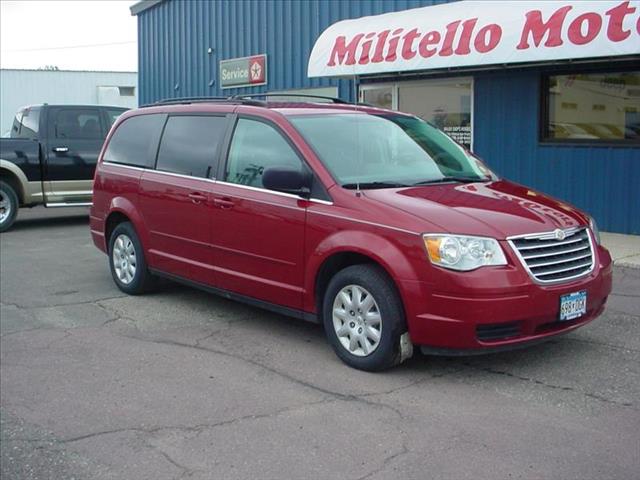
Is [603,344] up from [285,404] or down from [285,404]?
up

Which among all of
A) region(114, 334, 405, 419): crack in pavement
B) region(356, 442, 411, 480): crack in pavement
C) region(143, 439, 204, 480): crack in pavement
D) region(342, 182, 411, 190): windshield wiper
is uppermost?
region(342, 182, 411, 190): windshield wiper

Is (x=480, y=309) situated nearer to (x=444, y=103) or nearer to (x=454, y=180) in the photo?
(x=454, y=180)

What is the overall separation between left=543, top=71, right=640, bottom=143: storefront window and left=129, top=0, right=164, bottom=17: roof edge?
11.4 meters

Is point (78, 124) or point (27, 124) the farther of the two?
point (78, 124)

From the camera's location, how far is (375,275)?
518cm

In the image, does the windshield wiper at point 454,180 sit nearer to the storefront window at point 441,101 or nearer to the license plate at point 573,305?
the license plate at point 573,305

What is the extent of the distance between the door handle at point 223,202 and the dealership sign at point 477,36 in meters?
5.44

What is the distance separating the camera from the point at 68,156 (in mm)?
13445

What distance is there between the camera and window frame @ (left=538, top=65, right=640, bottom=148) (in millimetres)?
10555

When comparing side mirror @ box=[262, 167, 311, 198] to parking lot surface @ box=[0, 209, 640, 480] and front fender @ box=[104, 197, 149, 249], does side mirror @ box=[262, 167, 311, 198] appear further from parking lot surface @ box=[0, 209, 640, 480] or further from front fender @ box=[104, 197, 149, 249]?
front fender @ box=[104, 197, 149, 249]

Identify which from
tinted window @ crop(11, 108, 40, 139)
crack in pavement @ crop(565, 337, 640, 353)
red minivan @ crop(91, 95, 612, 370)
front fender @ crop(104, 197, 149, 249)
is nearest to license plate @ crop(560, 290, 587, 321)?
red minivan @ crop(91, 95, 612, 370)

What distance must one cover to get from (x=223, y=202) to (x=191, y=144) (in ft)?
2.87

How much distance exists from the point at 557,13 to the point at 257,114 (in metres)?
5.42

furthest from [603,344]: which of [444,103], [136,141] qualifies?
[444,103]
